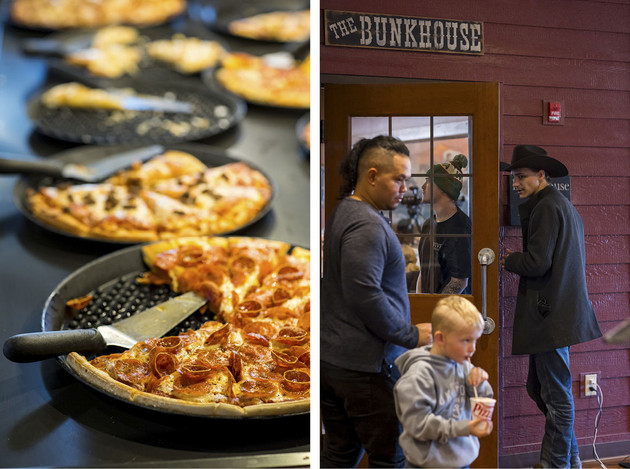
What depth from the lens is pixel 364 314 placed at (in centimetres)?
216

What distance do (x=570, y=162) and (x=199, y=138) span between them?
1.85 metres

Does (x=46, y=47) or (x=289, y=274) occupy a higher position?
(x=46, y=47)

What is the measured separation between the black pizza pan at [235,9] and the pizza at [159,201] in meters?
1.56

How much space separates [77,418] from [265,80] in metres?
2.30

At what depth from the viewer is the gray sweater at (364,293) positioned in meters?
2.15

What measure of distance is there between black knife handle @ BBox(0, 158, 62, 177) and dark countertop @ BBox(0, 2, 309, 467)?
0.13 meters

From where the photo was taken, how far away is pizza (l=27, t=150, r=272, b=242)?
2.79m

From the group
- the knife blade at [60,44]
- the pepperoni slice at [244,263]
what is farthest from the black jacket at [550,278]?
the knife blade at [60,44]

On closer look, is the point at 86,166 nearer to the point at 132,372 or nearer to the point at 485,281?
the point at 132,372

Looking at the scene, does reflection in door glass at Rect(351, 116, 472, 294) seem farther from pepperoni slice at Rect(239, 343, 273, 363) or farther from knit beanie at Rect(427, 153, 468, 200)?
pepperoni slice at Rect(239, 343, 273, 363)

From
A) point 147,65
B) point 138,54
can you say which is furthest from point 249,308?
point 138,54

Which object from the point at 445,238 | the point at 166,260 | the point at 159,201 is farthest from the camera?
the point at 159,201

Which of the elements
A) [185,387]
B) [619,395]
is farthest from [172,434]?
[619,395]

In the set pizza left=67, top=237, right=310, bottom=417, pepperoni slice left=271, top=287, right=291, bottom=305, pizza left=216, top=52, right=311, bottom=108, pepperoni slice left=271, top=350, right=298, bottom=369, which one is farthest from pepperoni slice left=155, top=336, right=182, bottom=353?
pizza left=216, top=52, right=311, bottom=108
